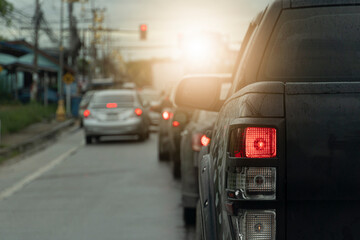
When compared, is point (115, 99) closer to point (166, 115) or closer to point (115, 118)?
point (115, 118)

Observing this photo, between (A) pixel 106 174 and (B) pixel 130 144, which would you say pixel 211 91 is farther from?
(B) pixel 130 144

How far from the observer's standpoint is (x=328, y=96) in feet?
10.1

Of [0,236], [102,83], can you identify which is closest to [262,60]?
[0,236]

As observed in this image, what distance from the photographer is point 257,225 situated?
10.2 feet

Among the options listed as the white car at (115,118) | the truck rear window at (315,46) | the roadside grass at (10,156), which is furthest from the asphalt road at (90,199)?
the white car at (115,118)

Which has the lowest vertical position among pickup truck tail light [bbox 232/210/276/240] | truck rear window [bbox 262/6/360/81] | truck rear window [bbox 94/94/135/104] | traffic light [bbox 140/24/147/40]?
pickup truck tail light [bbox 232/210/276/240]

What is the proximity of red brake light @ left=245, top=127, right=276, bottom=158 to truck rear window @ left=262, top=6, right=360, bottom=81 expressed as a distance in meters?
0.71

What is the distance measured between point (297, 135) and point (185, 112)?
7.00 meters

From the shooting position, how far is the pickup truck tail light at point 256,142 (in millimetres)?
3074

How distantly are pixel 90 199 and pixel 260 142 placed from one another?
7912 mm

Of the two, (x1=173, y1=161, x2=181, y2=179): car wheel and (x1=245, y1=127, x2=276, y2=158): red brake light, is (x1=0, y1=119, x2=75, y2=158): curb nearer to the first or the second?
(x1=173, y1=161, x2=181, y2=179): car wheel

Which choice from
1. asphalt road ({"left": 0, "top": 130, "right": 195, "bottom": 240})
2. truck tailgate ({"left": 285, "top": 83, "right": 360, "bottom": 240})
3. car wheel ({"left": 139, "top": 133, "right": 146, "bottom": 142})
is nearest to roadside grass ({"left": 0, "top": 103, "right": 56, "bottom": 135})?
car wheel ({"left": 139, "top": 133, "right": 146, "bottom": 142})

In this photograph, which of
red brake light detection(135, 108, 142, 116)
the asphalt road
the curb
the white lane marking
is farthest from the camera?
red brake light detection(135, 108, 142, 116)

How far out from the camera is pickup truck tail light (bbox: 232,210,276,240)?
10.1 ft
